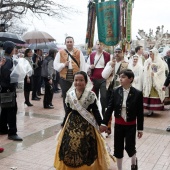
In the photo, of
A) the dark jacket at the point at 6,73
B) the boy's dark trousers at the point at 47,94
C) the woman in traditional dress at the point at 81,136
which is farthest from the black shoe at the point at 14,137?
the boy's dark trousers at the point at 47,94

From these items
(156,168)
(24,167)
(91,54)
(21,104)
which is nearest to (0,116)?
(24,167)

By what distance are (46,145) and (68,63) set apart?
A: 1.84 meters

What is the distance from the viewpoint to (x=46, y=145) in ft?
17.2

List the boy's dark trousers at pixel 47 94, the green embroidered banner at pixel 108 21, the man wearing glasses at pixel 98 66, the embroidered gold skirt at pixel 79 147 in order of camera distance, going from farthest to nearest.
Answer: the boy's dark trousers at pixel 47 94, the man wearing glasses at pixel 98 66, the green embroidered banner at pixel 108 21, the embroidered gold skirt at pixel 79 147

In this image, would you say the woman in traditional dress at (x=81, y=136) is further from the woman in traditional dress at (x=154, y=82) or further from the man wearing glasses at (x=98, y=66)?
the woman in traditional dress at (x=154, y=82)

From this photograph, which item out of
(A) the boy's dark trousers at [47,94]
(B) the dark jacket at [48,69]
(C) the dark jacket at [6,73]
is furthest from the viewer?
(A) the boy's dark trousers at [47,94]

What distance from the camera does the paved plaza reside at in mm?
4371

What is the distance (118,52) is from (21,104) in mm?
4898

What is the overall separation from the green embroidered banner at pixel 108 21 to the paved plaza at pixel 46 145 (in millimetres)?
1862

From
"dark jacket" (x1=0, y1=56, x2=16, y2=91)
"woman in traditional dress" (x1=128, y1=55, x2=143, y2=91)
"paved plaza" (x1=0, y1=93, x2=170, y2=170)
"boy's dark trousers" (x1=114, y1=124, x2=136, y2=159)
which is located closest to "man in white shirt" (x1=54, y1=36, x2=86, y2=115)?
"paved plaza" (x1=0, y1=93, x2=170, y2=170)

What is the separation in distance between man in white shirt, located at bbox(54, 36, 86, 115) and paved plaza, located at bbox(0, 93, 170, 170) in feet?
3.39

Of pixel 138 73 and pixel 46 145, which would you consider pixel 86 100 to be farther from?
pixel 138 73

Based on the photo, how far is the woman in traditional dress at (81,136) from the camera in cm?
363

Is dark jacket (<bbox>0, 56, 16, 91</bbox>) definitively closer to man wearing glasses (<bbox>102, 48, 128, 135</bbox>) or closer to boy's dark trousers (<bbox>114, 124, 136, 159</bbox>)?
man wearing glasses (<bbox>102, 48, 128, 135</bbox>)
